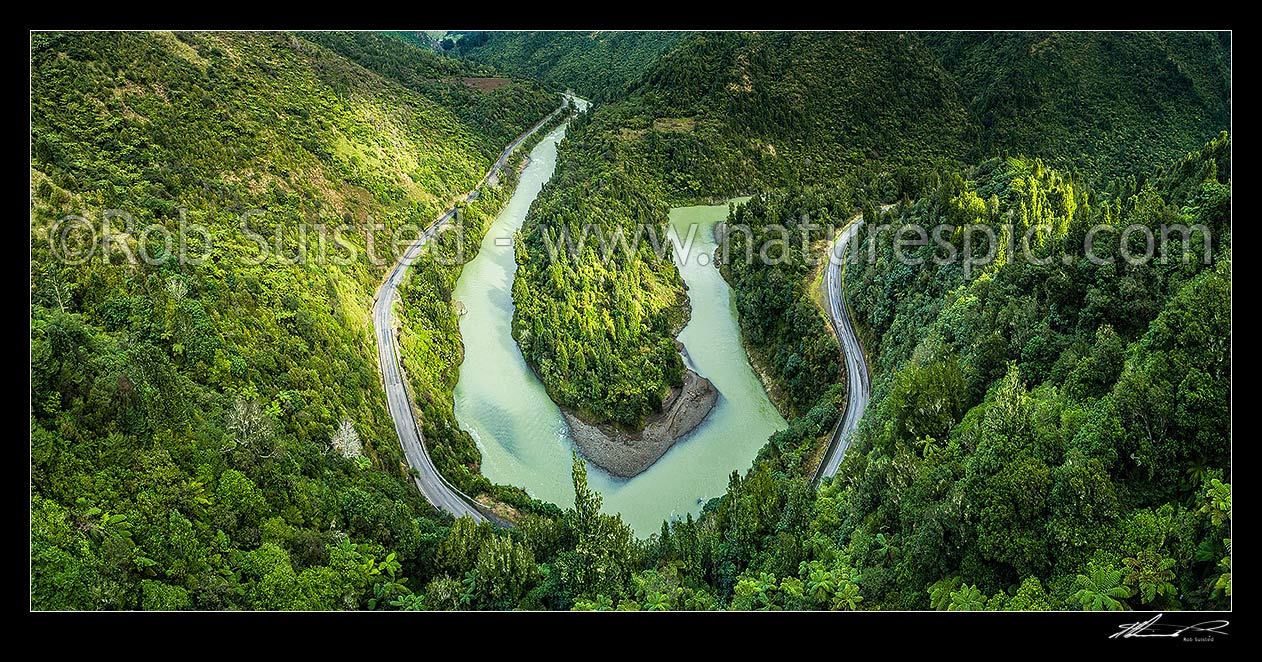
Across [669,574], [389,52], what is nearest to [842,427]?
[669,574]

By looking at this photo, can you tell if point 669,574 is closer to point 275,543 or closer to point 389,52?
point 275,543

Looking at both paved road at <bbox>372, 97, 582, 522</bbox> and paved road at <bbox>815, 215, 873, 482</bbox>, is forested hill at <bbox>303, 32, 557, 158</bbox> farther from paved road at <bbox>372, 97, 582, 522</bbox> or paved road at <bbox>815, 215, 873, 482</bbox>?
paved road at <bbox>815, 215, 873, 482</bbox>

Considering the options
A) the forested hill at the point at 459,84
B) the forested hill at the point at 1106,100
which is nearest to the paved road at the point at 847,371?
the forested hill at the point at 1106,100

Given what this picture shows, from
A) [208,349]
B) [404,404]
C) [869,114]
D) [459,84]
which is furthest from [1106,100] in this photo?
[208,349]

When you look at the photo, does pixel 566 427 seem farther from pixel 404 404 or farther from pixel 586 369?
pixel 404 404

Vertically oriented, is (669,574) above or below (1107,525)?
below

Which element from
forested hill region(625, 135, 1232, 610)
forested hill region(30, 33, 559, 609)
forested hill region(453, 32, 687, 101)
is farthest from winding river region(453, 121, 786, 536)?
forested hill region(453, 32, 687, 101)

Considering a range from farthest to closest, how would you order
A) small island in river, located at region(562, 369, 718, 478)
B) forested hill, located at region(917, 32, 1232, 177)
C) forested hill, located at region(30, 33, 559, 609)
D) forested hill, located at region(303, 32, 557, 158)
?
forested hill, located at region(303, 32, 557, 158) < forested hill, located at region(917, 32, 1232, 177) < small island in river, located at region(562, 369, 718, 478) < forested hill, located at region(30, 33, 559, 609)
